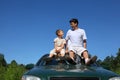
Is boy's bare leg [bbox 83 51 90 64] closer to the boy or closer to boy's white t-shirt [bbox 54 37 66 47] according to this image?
the boy

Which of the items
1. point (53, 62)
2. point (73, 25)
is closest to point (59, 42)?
point (73, 25)

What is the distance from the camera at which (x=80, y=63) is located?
994cm

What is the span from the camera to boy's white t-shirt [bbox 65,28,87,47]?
10961 millimetres

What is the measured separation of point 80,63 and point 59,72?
1.81 metres

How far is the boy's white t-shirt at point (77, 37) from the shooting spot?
1096cm

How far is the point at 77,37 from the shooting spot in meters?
11.0

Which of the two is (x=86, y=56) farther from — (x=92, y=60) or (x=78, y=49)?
(x=92, y=60)

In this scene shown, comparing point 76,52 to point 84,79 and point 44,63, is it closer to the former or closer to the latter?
point 44,63

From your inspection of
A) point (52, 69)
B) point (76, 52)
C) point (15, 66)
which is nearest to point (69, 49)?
point (76, 52)

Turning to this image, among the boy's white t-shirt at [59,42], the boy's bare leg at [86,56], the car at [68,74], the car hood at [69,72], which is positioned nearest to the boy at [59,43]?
the boy's white t-shirt at [59,42]

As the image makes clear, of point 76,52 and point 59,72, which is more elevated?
point 76,52

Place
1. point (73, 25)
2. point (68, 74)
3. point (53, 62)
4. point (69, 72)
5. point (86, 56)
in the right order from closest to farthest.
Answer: point (68, 74) → point (69, 72) → point (53, 62) → point (86, 56) → point (73, 25)

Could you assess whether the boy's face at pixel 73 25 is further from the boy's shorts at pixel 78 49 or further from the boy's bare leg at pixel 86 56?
the boy's bare leg at pixel 86 56

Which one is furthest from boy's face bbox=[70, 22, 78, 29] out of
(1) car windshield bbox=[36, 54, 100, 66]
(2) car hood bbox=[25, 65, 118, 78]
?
(2) car hood bbox=[25, 65, 118, 78]
